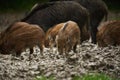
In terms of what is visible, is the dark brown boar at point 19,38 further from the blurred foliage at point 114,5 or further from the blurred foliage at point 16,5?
the blurred foliage at point 114,5

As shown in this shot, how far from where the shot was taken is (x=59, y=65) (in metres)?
8.80

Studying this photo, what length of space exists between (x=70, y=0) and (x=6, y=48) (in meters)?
4.65

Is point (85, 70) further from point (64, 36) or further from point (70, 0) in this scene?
point (70, 0)

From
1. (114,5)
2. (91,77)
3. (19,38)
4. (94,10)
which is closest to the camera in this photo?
(91,77)

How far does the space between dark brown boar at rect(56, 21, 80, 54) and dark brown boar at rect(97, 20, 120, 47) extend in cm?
134

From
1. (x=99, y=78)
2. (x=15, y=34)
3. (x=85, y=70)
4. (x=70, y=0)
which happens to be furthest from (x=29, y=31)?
(x=70, y=0)

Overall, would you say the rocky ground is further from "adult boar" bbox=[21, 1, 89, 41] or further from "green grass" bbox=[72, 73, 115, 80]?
"adult boar" bbox=[21, 1, 89, 41]

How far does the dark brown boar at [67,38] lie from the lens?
10.2 metres

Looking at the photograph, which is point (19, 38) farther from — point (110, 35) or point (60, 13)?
point (60, 13)

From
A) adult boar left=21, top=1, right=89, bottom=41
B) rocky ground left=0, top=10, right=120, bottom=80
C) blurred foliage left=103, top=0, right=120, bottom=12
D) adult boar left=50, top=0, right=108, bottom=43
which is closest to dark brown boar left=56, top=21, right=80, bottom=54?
rocky ground left=0, top=10, right=120, bottom=80

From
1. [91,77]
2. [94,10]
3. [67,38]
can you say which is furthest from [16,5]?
[91,77]

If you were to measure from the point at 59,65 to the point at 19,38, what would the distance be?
64.6 inches

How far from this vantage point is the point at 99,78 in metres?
7.82

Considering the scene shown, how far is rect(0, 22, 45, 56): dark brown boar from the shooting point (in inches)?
398
